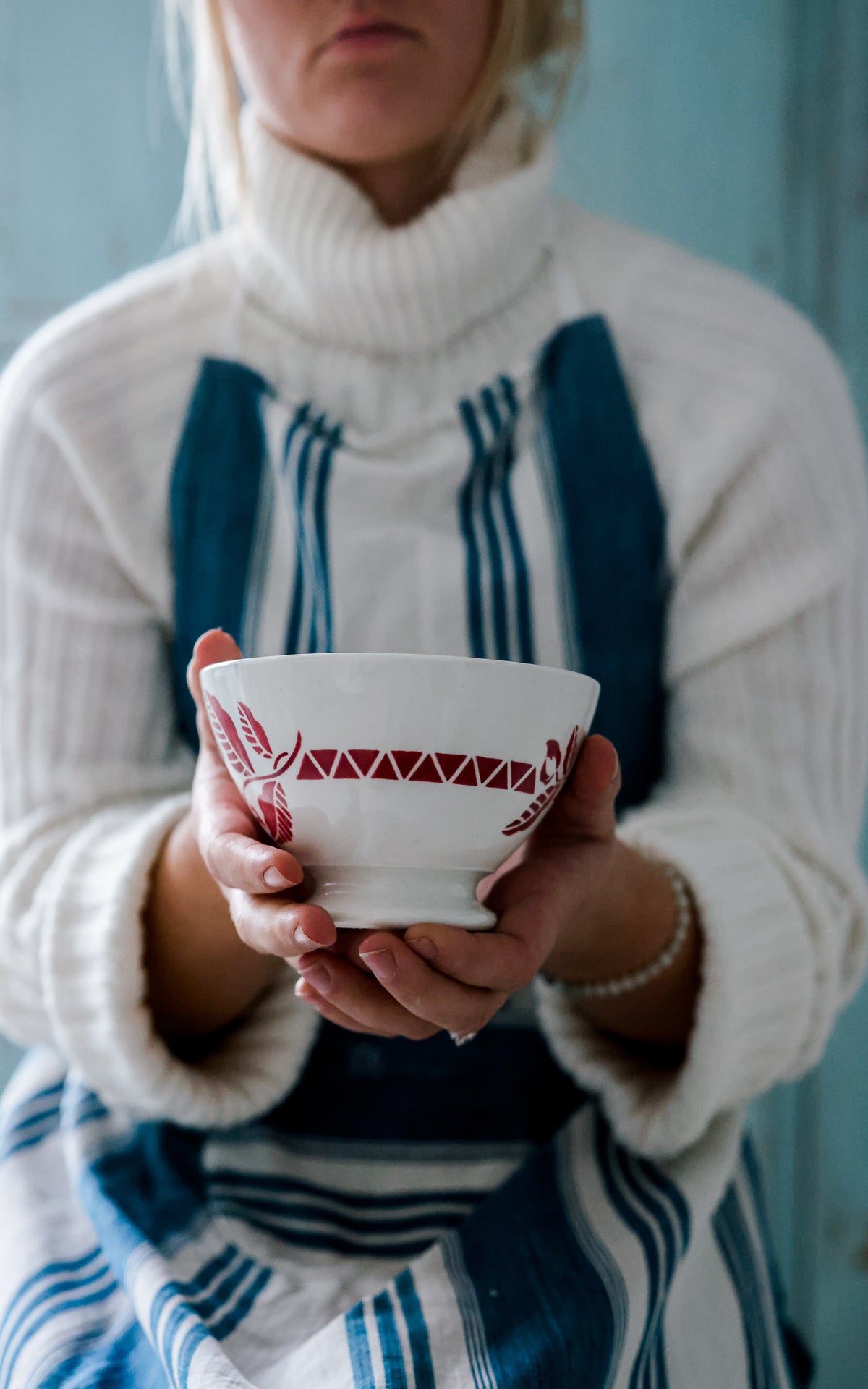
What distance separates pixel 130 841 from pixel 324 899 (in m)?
0.26

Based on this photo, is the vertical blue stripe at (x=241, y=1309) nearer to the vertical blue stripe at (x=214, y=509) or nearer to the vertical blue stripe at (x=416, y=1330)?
the vertical blue stripe at (x=416, y=1330)

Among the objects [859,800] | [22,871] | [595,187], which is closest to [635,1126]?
[859,800]

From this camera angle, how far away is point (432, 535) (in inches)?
28.7

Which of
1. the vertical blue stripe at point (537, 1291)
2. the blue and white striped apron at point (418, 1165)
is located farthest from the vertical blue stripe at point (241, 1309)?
the vertical blue stripe at point (537, 1291)

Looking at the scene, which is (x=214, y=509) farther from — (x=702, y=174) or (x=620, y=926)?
(x=702, y=174)

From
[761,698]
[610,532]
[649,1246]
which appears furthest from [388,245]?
[649,1246]

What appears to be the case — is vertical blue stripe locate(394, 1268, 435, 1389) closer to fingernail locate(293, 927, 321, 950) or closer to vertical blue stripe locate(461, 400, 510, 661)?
fingernail locate(293, 927, 321, 950)

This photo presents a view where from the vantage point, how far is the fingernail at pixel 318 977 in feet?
1.39

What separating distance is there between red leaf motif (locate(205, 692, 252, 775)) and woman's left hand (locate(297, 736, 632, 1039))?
76 millimetres

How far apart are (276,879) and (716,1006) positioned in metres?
0.31

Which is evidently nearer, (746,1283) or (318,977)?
(318,977)

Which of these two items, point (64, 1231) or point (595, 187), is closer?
point (64, 1231)

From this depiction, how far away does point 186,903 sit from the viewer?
0.60 metres

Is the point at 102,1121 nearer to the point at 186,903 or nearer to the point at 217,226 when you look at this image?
the point at 186,903
